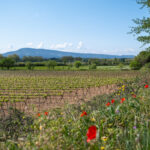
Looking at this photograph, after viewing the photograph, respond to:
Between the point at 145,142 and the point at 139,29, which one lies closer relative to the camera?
the point at 145,142

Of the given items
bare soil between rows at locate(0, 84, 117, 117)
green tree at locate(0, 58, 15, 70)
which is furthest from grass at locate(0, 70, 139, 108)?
green tree at locate(0, 58, 15, 70)

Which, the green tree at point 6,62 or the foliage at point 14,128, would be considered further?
the green tree at point 6,62

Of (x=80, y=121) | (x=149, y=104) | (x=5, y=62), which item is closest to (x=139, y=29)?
(x=149, y=104)

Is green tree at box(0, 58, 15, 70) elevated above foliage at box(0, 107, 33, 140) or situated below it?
above

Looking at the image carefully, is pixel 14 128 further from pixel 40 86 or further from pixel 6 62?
pixel 6 62

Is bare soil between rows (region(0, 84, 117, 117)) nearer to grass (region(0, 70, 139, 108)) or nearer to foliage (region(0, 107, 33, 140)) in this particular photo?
grass (region(0, 70, 139, 108))

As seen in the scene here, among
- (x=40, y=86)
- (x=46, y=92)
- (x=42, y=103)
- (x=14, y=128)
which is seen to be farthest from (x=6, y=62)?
(x=14, y=128)

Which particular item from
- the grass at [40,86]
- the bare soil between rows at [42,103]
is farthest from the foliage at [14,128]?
the grass at [40,86]

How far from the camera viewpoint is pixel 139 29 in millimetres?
10961

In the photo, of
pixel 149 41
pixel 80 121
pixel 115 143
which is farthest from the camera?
pixel 149 41

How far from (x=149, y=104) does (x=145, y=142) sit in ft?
4.41

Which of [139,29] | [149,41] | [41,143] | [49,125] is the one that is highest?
[139,29]

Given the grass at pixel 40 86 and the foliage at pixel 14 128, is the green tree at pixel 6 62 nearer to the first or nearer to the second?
the grass at pixel 40 86

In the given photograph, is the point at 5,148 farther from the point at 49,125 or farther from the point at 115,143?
the point at 115,143
